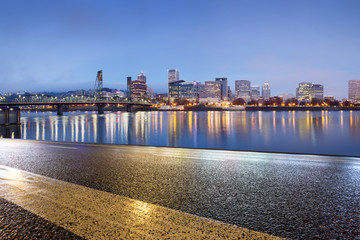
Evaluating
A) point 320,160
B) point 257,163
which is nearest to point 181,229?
A: point 257,163

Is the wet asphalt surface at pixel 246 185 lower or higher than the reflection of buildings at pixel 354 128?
higher

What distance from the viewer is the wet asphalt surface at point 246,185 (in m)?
3.32

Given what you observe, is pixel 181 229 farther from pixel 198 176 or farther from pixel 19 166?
pixel 19 166

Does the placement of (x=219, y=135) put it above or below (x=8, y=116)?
below

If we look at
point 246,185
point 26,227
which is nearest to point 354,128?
point 246,185

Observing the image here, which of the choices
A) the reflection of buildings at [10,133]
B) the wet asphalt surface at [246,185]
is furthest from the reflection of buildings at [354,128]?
the reflection of buildings at [10,133]

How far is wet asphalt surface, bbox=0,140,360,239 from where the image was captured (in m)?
3.32

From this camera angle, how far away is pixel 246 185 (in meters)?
5.15

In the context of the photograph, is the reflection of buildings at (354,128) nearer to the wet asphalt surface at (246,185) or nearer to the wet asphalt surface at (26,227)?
the wet asphalt surface at (246,185)

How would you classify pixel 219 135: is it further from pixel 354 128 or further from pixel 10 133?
pixel 10 133

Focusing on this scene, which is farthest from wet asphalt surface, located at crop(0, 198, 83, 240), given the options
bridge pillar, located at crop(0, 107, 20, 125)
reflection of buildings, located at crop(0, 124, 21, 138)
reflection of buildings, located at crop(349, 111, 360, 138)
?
bridge pillar, located at crop(0, 107, 20, 125)

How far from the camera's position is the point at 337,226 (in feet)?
10.3

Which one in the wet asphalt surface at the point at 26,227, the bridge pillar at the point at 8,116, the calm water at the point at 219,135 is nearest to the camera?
the wet asphalt surface at the point at 26,227

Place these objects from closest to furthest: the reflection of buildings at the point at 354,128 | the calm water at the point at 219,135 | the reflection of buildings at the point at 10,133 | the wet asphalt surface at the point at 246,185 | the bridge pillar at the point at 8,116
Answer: the wet asphalt surface at the point at 246,185 → the calm water at the point at 219,135 → the reflection of buildings at the point at 10,133 → the reflection of buildings at the point at 354,128 → the bridge pillar at the point at 8,116
